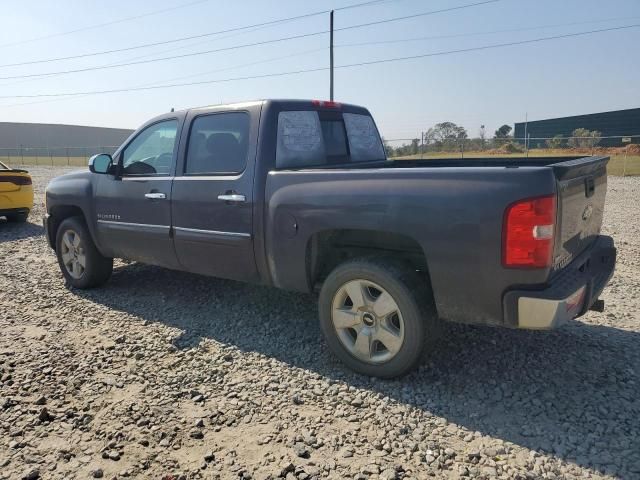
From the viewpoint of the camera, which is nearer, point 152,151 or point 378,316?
point 378,316

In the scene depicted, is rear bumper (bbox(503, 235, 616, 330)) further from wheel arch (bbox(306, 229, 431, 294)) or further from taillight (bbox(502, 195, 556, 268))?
wheel arch (bbox(306, 229, 431, 294))

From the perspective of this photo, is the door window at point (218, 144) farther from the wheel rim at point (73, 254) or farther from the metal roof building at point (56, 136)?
the metal roof building at point (56, 136)

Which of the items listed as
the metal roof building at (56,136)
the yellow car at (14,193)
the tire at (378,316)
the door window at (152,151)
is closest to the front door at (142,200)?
the door window at (152,151)

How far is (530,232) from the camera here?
108 inches

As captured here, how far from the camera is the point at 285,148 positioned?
13.1ft

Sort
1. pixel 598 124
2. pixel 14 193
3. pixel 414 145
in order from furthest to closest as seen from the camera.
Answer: pixel 598 124 < pixel 414 145 < pixel 14 193

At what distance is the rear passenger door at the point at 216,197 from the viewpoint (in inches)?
157

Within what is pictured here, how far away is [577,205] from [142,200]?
3.67 m

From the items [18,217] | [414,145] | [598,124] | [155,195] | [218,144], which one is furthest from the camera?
[598,124]

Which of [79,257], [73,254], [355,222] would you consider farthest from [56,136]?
[355,222]

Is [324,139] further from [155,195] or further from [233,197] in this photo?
[155,195]

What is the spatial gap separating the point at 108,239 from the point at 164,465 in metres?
3.19

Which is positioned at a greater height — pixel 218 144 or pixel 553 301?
pixel 218 144

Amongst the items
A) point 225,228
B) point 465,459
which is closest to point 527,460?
point 465,459
